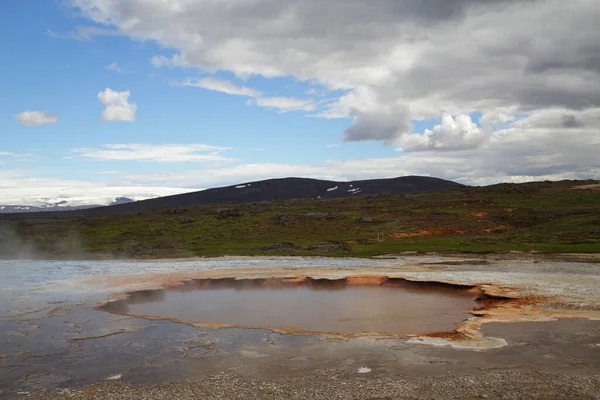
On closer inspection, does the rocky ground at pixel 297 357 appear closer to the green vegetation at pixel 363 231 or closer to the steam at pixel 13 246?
the green vegetation at pixel 363 231

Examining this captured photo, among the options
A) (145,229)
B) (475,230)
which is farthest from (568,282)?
(145,229)

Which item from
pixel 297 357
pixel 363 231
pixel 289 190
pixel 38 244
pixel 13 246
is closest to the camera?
pixel 297 357

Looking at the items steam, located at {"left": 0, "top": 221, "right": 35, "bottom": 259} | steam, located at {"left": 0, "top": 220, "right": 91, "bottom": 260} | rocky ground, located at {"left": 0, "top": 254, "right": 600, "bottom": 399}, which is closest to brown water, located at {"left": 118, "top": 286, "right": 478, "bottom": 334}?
rocky ground, located at {"left": 0, "top": 254, "right": 600, "bottom": 399}

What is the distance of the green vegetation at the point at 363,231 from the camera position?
4669 centimetres

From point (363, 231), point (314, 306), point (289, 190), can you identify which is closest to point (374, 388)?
point (314, 306)

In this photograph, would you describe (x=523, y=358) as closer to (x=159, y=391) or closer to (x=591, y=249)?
(x=159, y=391)

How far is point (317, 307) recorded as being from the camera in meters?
22.2

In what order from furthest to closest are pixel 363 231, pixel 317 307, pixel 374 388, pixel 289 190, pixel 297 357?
pixel 289 190, pixel 363 231, pixel 317 307, pixel 297 357, pixel 374 388

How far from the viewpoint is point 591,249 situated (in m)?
37.7

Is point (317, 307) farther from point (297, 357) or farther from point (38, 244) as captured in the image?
point (38, 244)

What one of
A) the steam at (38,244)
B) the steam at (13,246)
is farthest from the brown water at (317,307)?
the steam at (13,246)

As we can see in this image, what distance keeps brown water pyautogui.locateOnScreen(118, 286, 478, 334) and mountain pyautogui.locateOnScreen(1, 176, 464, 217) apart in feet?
455

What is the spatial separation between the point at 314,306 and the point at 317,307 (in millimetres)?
295

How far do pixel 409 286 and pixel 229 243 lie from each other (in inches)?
1192
